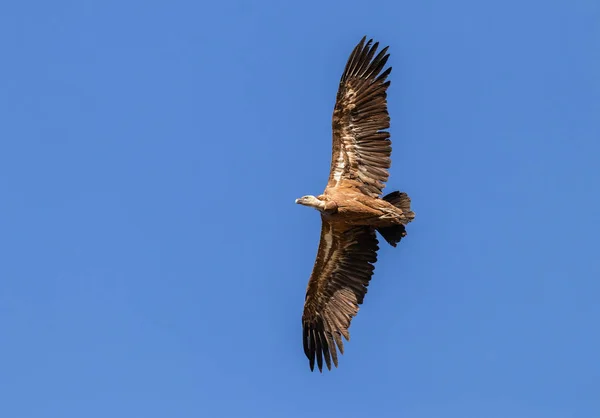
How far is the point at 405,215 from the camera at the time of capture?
22203 millimetres

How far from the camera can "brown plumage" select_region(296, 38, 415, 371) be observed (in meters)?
22.4

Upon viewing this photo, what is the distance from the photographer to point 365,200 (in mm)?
22422

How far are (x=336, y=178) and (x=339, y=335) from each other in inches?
139

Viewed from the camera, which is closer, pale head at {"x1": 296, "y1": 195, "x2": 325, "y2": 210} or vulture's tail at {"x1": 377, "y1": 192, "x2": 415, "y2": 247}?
vulture's tail at {"x1": 377, "y1": 192, "x2": 415, "y2": 247}

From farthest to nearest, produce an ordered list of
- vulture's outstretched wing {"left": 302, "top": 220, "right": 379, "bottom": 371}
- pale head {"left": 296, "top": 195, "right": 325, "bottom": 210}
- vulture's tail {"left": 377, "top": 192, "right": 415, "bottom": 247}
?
1. vulture's outstretched wing {"left": 302, "top": 220, "right": 379, "bottom": 371}
2. pale head {"left": 296, "top": 195, "right": 325, "bottom": 210}
3. vulture's tail {"left": 377, "top": 192, "right": 415, "bottom": 247}

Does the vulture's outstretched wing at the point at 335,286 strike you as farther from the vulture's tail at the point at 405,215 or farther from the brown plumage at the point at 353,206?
the vulture's tail at the point at 405,215

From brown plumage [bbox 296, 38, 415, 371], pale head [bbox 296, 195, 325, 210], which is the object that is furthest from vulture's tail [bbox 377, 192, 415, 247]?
pale head [bbox 296, 195, 325, 210]

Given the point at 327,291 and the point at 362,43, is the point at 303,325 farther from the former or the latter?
the point at 362,43

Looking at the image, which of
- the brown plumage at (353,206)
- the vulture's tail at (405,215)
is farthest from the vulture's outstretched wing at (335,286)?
the vulture's tail at (405,215)

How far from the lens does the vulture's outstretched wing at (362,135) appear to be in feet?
74.5

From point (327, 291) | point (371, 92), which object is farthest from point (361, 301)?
point (371, 92)

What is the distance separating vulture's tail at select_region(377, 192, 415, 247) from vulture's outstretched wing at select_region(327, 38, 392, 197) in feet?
1.64

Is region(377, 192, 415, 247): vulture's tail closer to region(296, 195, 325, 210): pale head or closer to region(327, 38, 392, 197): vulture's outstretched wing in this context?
region(327, 38, 392, 197): vulture's outstretched wing

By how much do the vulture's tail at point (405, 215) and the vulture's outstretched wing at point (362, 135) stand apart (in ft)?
1.64
